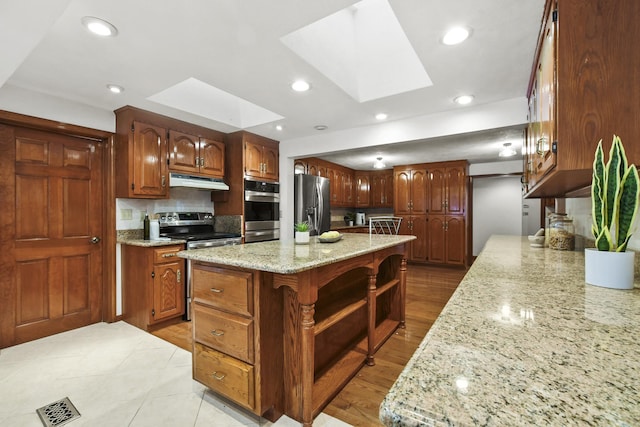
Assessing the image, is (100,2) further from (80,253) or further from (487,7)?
(80,253)

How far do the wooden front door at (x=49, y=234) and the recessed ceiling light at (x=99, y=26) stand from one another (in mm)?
1655

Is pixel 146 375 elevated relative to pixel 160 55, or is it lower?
lower

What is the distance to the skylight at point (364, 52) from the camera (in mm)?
2094

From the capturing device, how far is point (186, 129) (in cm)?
337

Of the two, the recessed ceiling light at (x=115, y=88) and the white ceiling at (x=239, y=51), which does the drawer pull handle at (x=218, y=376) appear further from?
the recessed ceiling light at (x=115, y=88)

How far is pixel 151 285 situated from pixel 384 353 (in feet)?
7.59

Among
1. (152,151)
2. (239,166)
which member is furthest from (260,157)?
(152,151)

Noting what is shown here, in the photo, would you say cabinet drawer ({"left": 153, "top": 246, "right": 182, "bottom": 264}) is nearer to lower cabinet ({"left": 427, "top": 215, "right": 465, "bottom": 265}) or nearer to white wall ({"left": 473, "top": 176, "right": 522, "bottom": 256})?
lower cabinet ({"left": 427, "top": 215, "right": 465, "bottom": 265})

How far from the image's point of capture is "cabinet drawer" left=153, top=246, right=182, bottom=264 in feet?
9.23

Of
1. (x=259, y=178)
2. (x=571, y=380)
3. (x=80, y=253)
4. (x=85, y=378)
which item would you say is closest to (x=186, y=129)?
(x=259, y=178)

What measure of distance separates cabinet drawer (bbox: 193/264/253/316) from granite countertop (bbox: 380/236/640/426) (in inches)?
41.2

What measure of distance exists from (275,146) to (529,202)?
5.92m

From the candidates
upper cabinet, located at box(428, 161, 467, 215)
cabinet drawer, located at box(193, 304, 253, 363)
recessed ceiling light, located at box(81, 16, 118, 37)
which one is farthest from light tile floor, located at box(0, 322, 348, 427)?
upper cabinet, located at box(428, 161, 467, 215)

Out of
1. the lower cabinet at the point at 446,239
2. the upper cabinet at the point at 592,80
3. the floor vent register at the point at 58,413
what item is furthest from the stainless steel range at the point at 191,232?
the lower cabinet at the point at 446,239
